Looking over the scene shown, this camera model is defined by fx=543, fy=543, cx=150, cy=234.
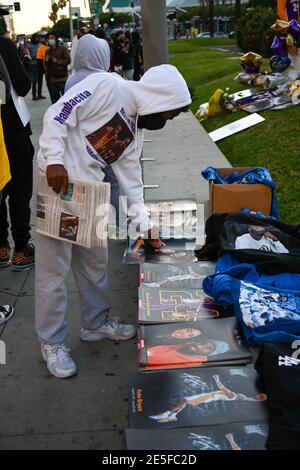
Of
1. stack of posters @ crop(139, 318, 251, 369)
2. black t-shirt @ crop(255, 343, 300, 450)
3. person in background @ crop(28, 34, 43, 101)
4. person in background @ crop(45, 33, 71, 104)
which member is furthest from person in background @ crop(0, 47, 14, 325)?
person in background @ crop(28, 34, 43, 101)

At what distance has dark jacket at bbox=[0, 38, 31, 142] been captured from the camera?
12.1ft

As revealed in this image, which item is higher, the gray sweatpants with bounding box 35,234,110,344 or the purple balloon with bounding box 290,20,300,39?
the purple balloon with bounding box 290,20,300,39

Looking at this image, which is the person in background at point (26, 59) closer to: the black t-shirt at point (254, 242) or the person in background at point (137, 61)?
the person in background at point (137, 61)

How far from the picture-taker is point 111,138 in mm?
2543

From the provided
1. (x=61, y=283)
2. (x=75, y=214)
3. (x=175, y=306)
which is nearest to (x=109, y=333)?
(x=175, y=306)

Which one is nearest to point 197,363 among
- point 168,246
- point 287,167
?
point 168,246

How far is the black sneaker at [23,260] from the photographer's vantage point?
404cm

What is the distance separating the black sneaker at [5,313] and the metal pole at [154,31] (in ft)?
12.6

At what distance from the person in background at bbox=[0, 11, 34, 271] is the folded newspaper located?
1.43 m

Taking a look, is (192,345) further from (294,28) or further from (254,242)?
(294,28)

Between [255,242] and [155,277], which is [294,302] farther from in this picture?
[155,277]

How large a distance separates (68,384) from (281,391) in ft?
3.52

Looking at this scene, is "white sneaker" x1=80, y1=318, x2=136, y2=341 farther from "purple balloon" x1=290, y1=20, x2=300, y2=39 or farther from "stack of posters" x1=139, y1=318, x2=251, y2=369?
"purple balloon" x1=290, y1=20, x2=300, y2=39

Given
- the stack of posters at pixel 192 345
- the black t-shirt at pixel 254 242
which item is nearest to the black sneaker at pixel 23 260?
the black t-shirt at pixel 254 242
